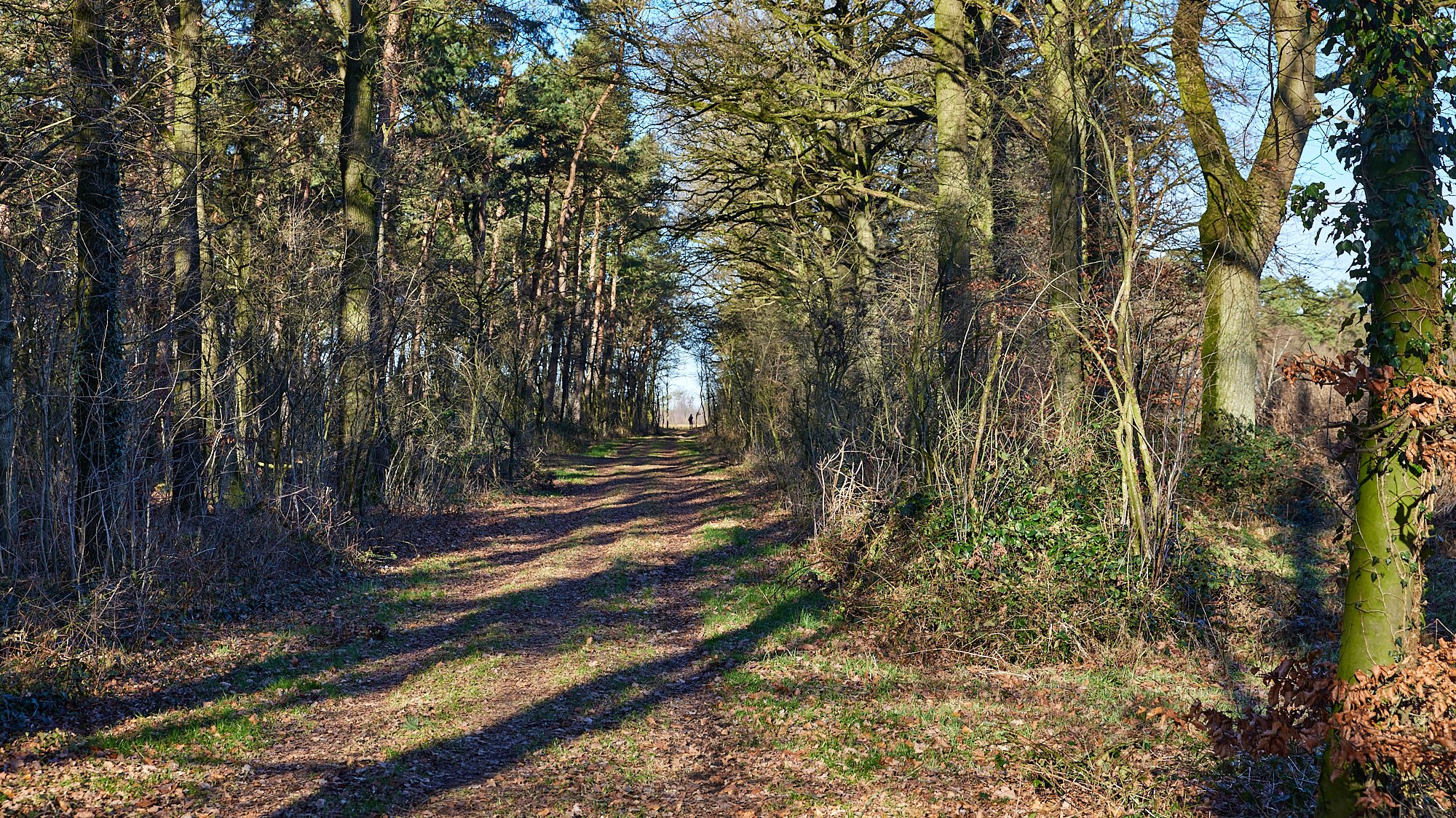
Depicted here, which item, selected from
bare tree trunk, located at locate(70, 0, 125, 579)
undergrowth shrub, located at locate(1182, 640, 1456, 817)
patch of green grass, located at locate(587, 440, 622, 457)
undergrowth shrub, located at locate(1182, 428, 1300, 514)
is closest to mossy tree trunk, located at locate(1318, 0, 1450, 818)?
undergrowth shrub, located at locate(1182, 640, 1456, 817)

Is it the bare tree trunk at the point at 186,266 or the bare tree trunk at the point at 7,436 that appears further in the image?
the bare tree trunk at the point at 186,266

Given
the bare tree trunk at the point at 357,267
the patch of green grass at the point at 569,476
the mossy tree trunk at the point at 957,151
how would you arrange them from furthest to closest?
the patch of green grass at the point at 569,476 → the bare tree trunk at the point at 357,267 → the mossy tree trunk at the point at 957,151

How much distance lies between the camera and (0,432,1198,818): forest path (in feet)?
17.4

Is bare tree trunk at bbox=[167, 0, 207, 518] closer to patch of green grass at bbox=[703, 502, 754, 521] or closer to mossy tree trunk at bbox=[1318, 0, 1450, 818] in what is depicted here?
mossy tree trunk at bbox=[1318, 0, 1450, 818]

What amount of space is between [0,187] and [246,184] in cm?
1202

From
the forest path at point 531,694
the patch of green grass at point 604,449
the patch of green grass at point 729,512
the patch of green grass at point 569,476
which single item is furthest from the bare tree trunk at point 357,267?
the patch of green grass at point 604,449

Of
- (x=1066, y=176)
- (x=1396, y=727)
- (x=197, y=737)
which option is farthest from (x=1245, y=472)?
(x=197, y=737)

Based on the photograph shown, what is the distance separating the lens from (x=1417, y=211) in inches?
160

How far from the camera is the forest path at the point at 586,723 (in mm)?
5316

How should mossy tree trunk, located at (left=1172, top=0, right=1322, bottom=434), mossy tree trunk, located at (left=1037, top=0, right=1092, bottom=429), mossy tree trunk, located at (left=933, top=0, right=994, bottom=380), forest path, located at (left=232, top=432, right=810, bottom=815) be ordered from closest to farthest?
forest path, located at (left=232, top=432, right=810, bottom=815), mossy tree trunk, located at (left=1037, top=0, right=1092, bottom=429), mossy tree trunk, located at (left=933, top=0, right=994, bottom=380), mossy tree trunk, located at (left=1172, top=0, right=1322, bottom=434)

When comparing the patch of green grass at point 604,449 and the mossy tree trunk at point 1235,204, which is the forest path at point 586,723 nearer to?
the mossy tree trunk at point 1235,204

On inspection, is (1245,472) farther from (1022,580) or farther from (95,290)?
(95,290)

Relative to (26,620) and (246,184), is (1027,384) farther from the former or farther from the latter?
(246,184)

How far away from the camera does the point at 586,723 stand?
676 centimetres
